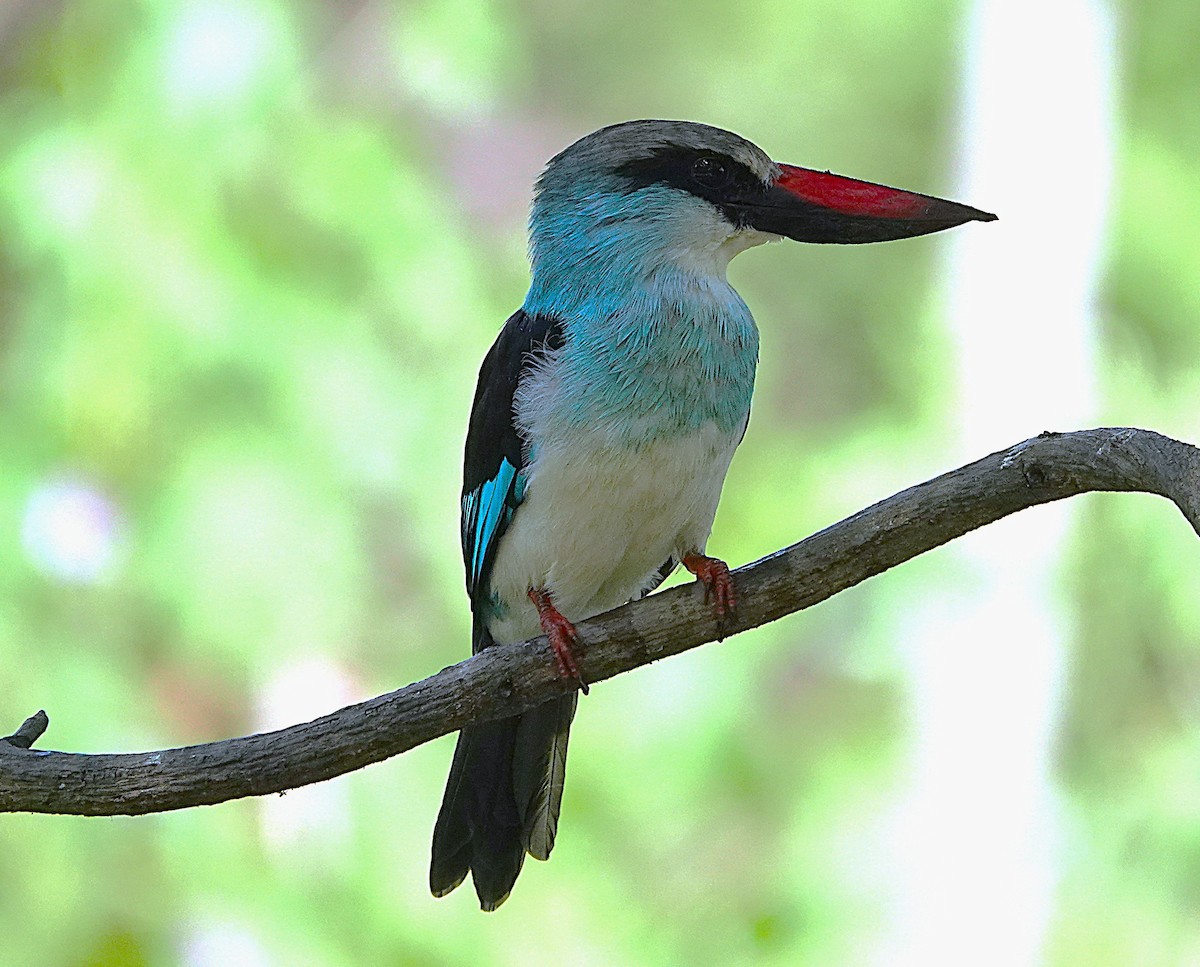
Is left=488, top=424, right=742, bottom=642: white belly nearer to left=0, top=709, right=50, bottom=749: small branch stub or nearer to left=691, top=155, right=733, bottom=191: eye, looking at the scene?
left=691, top=155, right=733, bottom=191: eye

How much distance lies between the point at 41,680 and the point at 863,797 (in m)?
2.39

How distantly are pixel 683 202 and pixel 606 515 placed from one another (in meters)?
0.48

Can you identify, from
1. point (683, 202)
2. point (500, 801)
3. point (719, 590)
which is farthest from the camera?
point (500, 801)

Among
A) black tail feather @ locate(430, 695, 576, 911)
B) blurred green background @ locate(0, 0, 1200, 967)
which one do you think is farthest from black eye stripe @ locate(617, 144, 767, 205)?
blurred green background @ locate(0, 0, 1200, 967)

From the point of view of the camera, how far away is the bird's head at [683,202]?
2053 millimetres

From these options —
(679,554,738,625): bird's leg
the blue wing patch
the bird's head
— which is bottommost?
(679,554,738,625): bird's leg

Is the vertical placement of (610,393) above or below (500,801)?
above

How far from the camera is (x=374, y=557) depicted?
437cm

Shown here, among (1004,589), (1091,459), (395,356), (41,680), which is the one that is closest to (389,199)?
(395,356)

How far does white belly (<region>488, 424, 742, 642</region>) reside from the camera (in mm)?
1980

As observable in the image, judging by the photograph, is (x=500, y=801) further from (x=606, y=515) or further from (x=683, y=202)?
(x=683, y=202)

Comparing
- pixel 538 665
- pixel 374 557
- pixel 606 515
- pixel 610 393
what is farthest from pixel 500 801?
pixel 374 557

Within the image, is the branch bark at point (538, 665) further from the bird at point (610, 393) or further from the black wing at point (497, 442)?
the black wing at point (497, 442)

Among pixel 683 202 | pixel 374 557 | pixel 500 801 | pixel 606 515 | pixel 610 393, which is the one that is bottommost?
pixel 500 801
